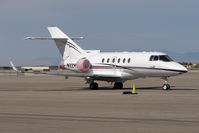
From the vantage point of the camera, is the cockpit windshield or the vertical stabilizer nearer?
the cockpit windshield

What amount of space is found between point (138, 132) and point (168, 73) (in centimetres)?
2040

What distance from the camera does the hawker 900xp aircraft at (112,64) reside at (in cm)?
3347

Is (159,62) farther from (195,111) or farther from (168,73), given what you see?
(195,111)

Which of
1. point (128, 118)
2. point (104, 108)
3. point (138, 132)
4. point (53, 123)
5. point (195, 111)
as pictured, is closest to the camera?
point (138, 132)

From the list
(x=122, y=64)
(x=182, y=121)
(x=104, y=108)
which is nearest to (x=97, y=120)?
(x=182, y=121)

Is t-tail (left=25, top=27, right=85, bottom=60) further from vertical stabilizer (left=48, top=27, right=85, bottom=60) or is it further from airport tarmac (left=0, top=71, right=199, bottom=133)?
airport tarmac (left=0, top=71, right=199, bottom=133)

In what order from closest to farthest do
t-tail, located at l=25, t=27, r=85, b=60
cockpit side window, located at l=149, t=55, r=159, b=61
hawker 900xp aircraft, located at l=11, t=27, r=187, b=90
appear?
1. hawker 900xp aircraft, located at l=11, t=27, r=187, b=90
2. cockpit side window, located at l=149, t=55, r=159, b=61
3. t-tail, located at l=25, t=27, r=85, b=60

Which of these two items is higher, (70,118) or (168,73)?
(168,73)

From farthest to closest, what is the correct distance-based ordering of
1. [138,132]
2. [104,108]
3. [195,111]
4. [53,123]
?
[104,108] → [195,111] → [53,123] → [138,132]

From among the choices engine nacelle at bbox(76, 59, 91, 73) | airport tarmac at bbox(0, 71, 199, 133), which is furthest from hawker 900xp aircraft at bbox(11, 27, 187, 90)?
airport tarmac at bbox(0, 71, 199, 133)

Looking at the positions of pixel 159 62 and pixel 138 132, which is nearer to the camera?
pixel 138 132

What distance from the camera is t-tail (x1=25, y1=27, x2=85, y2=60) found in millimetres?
39531

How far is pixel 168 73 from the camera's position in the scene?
3291 cm

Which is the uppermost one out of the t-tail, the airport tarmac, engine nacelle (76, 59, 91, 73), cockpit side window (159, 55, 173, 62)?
the t-tail
